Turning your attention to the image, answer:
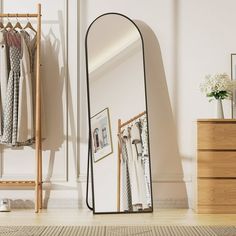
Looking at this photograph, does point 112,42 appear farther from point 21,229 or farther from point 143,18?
point 21,229

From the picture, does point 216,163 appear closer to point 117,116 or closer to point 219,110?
point 219,110

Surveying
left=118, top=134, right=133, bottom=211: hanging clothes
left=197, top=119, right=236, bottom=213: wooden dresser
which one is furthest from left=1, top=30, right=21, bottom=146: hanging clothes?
left=197, top=119, right=236, bottom=213: wooden dresser

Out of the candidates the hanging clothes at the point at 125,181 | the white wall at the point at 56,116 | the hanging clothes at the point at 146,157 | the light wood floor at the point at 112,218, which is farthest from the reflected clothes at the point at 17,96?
the hanging clothes at the point at 146,157

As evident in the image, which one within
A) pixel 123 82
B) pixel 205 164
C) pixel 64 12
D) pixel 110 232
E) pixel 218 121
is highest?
pixel 64 12

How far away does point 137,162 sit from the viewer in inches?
188

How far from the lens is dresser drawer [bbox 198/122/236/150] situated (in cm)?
462

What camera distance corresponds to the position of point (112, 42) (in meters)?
4.92

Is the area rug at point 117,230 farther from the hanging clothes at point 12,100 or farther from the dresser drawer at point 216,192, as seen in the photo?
the hanging clothes at point 12,100

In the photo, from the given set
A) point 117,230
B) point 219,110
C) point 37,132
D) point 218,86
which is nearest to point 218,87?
point 218,86

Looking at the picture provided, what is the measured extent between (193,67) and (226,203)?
1.19m

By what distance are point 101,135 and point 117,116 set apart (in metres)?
0.20

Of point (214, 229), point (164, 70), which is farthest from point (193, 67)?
point (214, 229)

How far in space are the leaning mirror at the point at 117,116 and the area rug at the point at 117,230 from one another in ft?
2.74

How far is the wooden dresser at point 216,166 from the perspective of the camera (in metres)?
4.61
